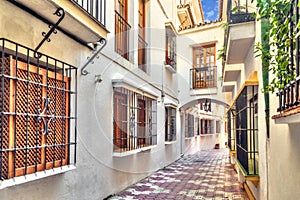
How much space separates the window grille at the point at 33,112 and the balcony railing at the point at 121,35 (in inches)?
Result: 94.3

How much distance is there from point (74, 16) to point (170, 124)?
782 cm

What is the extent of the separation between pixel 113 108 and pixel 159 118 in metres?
3.69

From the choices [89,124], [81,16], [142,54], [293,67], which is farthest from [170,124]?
[293,67]

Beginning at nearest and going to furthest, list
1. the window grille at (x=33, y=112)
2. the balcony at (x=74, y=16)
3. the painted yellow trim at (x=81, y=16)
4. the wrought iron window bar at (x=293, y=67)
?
1. the wrought iron window bar at (x=293, y=67)
2. the window grille at (x=33, y=112)
3. the balcony at (x=74, y=16)
4. the painted yellow trim at (x=81, y=16)

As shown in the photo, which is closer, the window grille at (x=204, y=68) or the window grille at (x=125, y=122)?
the window grille at (x=125, y=122)

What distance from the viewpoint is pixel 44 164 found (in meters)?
3.21

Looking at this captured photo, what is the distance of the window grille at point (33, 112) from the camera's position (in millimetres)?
2711

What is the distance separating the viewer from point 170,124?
10.6 m

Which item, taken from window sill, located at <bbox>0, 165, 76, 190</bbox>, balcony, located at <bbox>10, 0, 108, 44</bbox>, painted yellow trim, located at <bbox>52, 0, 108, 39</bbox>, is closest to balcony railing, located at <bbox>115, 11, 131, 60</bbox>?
balcony, located at <bbox>10, 0, 108, 44</bbox>

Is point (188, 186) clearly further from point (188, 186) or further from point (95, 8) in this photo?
point (95, 8)


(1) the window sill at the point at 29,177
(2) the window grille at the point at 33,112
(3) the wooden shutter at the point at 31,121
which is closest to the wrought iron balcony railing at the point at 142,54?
(2) the window grille at the point at 33,112

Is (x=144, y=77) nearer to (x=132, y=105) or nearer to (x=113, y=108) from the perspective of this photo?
(x=132, y=105)

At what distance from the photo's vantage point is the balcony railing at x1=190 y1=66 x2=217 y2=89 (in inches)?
489

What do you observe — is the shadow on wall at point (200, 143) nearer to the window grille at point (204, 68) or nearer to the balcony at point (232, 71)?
the window grille at point (204, 68)
